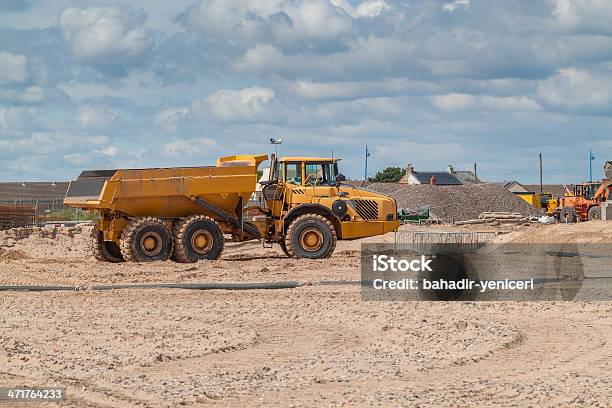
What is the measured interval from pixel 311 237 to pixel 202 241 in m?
2.62

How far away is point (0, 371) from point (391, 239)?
918 inches

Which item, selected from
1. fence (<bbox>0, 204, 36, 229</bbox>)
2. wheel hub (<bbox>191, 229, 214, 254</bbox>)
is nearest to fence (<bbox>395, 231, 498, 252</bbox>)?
wheel hub (<bbox>191, 229, 214, 254</bbox>)

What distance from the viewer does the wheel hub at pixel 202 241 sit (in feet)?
76.1

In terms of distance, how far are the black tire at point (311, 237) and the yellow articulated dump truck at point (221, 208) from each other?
0.02m

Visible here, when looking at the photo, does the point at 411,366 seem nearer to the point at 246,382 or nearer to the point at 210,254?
the point at 246,382

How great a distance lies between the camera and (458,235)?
2800 centimetres

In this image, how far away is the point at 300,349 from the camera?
11.1 metres

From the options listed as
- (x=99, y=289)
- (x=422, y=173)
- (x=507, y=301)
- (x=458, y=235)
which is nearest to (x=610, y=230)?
(x=458, y=235)

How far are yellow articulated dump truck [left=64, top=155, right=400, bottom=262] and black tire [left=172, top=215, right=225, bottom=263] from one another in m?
0.02

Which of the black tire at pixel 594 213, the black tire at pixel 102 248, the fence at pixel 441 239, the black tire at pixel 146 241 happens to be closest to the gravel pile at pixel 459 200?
the black tire at pixel 594 213

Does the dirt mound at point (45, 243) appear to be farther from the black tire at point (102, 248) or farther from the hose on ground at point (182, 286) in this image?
the hose on ground at point (182, 286)

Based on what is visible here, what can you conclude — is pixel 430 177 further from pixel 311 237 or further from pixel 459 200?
pixel 311 237

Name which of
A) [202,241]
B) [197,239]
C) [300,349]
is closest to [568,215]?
[202,241]

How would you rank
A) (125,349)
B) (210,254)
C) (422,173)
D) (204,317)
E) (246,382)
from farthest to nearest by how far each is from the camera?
(422,173)
(210,254)
(204,317)
(125,349)
(246,382)
